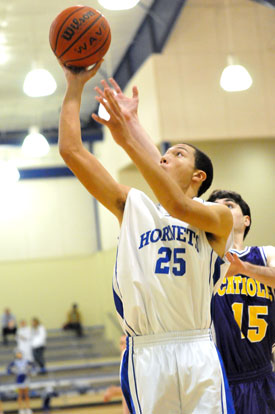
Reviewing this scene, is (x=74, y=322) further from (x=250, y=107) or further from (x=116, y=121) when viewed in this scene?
A: (x=116, y=121)

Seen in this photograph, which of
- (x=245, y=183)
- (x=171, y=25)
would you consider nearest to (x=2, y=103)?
(x=171, y=25)

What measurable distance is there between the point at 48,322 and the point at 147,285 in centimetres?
1874

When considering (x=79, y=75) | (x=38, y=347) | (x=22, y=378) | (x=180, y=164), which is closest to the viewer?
(x=79, y=75)

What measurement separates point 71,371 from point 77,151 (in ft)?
51.4

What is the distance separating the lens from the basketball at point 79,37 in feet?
9.57

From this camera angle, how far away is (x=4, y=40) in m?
13.9

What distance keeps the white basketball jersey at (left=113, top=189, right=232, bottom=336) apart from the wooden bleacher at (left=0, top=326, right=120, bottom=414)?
11.8 m

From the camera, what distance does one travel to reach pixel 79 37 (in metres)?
3.12

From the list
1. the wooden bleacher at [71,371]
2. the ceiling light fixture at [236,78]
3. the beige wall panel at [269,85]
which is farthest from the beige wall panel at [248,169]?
the wooden bleacher at [71,371]

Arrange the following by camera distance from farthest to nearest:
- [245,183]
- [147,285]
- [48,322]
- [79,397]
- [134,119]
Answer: [48,322] → [79,397] → [245,183] → [134,119] → [147,285]

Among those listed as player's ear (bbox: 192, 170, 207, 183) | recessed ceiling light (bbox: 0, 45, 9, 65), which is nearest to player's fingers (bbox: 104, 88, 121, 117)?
player's ear (bbox: 192, 170, 207, 183)

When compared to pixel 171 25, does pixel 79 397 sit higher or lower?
lower

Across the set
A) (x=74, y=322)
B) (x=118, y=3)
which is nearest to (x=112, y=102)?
(x=118, y=3)

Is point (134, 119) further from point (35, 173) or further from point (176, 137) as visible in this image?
point (35, 173)
